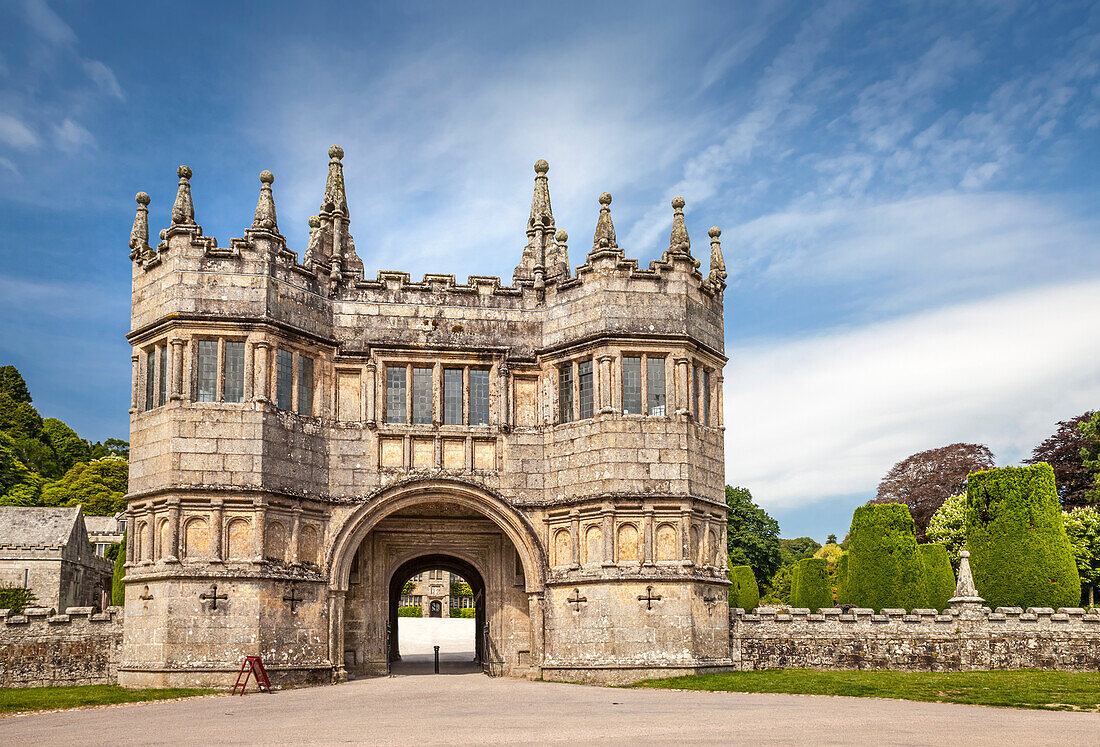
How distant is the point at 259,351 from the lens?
2581 cm

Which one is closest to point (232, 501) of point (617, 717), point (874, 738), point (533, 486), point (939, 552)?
point (533, 486)

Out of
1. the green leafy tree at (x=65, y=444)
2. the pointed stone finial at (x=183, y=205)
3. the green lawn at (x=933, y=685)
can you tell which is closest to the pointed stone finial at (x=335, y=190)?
the pointed stone finial at (x=183, y=205)

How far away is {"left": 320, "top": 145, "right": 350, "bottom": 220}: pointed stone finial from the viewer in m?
29.6

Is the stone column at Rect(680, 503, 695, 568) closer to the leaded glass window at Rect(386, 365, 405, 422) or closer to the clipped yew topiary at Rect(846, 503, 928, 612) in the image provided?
the leaded glass window at Rect(386, 365, 405, 422)

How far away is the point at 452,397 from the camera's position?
93.4ft

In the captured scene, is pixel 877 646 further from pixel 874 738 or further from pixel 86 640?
pixel 86 640

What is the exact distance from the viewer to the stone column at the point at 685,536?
26219 millimetres

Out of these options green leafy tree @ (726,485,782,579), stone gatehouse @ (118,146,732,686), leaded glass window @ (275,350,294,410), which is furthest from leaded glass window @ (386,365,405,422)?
green leafy tree @ (726,485,782,579)

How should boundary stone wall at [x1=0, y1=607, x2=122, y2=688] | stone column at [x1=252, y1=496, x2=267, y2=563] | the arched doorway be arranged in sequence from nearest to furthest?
stone column at [x1=252, y1=496, x2=267, y2=563] → boundary stone wall at [x1=0, y1=607, x2=122, y2=688] → the arched doorway

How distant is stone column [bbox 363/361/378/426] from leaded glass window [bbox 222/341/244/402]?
3.33m

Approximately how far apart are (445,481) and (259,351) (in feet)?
18.7

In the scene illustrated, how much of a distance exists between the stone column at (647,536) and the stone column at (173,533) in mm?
10897

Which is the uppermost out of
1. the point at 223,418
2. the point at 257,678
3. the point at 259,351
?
the point at 259,351

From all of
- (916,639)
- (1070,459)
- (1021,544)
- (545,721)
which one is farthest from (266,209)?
(1070,459)
